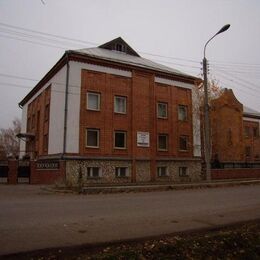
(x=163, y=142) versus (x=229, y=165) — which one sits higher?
(x=163, y=142)

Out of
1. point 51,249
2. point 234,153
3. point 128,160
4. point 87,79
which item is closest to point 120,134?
point 128,160

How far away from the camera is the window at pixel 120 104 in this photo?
28.9m


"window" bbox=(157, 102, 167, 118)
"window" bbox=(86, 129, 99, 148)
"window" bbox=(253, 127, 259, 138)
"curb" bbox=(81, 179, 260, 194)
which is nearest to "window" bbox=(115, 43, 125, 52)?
"window" bbox=(157, 102, 167, 118)

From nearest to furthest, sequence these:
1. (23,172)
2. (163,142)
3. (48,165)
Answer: (23,172), (48,165), (163,142)

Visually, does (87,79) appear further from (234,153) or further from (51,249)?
(51,249)

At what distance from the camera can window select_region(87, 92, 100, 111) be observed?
27.5 m

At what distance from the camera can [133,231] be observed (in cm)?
791

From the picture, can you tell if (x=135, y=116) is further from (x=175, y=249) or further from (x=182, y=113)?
(x=175, y=249)

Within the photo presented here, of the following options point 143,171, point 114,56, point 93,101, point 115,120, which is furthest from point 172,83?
point 143,171

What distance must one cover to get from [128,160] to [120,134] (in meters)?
2.24

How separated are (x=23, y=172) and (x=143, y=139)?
10.1m

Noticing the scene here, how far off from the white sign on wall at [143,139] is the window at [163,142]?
5.11 ft

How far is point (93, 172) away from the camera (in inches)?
1054

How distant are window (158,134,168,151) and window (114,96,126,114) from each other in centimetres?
431
